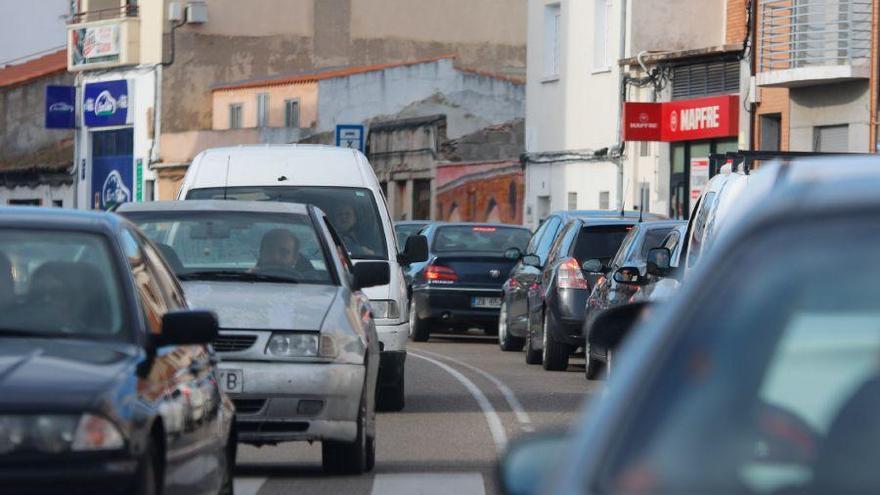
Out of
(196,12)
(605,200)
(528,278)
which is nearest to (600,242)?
(528,278)

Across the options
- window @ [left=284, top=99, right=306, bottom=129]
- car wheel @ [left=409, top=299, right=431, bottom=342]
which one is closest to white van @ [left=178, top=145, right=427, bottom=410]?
car wheel @ [left=409, top=299, right=431, bottom=342]

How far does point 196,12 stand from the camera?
66.2 meters

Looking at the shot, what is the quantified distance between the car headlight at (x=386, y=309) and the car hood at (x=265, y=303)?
120 inches

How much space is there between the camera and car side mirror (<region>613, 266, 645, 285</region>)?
17.6 m

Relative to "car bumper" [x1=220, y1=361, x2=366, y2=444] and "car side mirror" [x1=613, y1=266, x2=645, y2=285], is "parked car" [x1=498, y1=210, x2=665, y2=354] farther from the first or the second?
"car bumper" [x1=220, y1=361, x2=366, y2=444]

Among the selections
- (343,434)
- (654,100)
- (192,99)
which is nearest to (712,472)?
(343,434)

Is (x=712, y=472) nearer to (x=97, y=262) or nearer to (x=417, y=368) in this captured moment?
(x=97, y=262)

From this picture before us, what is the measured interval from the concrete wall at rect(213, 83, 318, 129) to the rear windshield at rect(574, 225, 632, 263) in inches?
1587

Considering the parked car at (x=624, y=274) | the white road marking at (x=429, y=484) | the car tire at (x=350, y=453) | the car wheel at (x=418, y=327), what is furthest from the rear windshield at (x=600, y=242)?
the car tire at (x=350, y=453)

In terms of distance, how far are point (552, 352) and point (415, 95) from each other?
41159 millimetres

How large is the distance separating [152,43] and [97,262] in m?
61.3

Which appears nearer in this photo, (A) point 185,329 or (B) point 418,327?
(A) point 185,329

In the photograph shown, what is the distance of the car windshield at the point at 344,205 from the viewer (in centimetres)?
1588

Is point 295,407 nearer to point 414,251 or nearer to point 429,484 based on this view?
point 429,484
